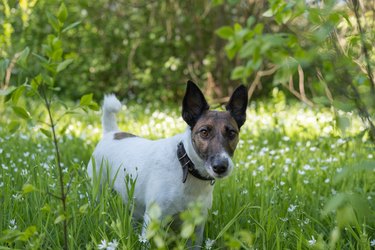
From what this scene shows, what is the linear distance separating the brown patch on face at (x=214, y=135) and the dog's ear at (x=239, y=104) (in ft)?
0.59

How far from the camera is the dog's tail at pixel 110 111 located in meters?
4.21

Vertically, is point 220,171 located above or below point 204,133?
below

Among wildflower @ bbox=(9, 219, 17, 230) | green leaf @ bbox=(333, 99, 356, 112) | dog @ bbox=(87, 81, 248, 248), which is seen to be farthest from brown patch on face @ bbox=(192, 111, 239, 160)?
wildflower @ bbox=(9, 219, 17, 230)

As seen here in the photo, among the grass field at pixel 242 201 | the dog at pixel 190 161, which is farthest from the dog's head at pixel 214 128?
the grass field at pixel 242 201

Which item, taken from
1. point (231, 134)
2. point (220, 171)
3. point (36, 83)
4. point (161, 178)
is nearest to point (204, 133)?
point (231, 134)

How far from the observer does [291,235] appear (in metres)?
2.96

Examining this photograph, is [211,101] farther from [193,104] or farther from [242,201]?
[193,104]

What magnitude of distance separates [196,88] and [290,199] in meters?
1.11

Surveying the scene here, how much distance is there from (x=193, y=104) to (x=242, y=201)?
2.65ft

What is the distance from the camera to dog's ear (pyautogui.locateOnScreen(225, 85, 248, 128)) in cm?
319

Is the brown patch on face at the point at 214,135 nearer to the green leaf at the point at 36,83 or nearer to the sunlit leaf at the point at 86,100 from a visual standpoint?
the sunlit leaf at the point at 86,100

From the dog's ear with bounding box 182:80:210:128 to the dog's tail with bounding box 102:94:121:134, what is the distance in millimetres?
1240

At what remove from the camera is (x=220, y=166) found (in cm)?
271

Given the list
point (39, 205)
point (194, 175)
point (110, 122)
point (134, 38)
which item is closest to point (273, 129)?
point (110, 122)
